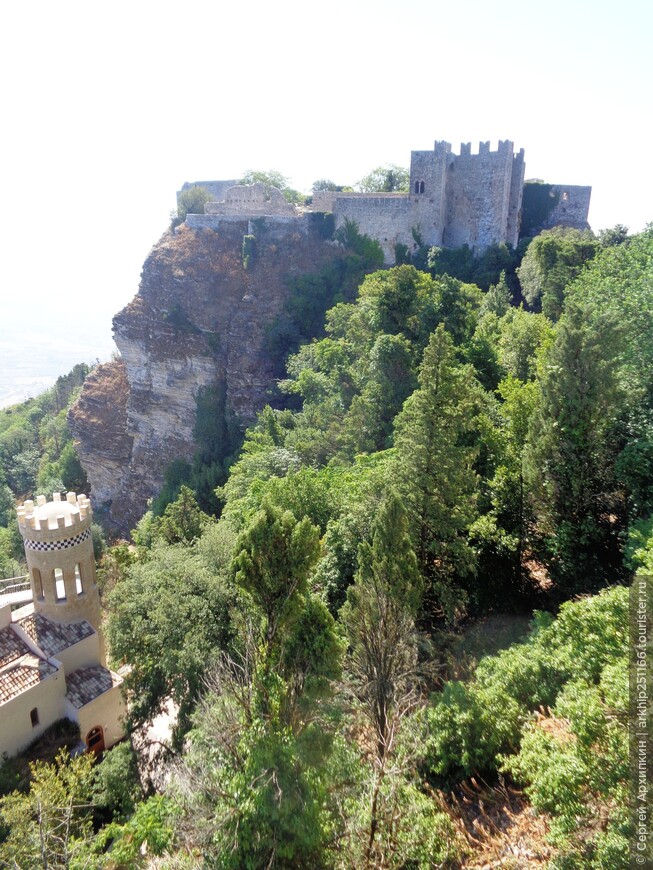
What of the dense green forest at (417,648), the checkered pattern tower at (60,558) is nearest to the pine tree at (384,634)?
the dense green forest at (417,648)

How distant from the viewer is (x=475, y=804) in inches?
326

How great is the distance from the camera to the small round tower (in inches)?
575

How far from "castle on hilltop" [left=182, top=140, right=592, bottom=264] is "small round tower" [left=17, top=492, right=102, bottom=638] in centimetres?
3139

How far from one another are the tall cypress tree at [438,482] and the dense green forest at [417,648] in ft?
0.18

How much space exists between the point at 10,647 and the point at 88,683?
2.15 meters

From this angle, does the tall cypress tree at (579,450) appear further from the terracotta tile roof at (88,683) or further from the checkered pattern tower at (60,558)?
the checkered pattern tower at (60,558)

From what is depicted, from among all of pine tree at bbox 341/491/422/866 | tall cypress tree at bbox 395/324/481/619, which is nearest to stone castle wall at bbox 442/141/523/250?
tall cypress tree at bbox 395/324/481/619

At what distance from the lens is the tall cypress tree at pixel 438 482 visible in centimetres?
1284

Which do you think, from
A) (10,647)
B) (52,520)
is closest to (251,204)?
(52,520)

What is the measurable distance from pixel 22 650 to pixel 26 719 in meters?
1.68

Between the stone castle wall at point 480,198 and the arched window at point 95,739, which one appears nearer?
the arched window at point 95,739

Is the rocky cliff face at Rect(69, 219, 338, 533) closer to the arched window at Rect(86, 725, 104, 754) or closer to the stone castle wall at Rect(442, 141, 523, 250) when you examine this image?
the stone castle wall at Rect(442, 141, 523, 250)

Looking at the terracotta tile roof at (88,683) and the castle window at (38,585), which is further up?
the castle window at (38,585)

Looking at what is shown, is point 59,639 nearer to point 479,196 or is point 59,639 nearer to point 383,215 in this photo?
point 383,215
